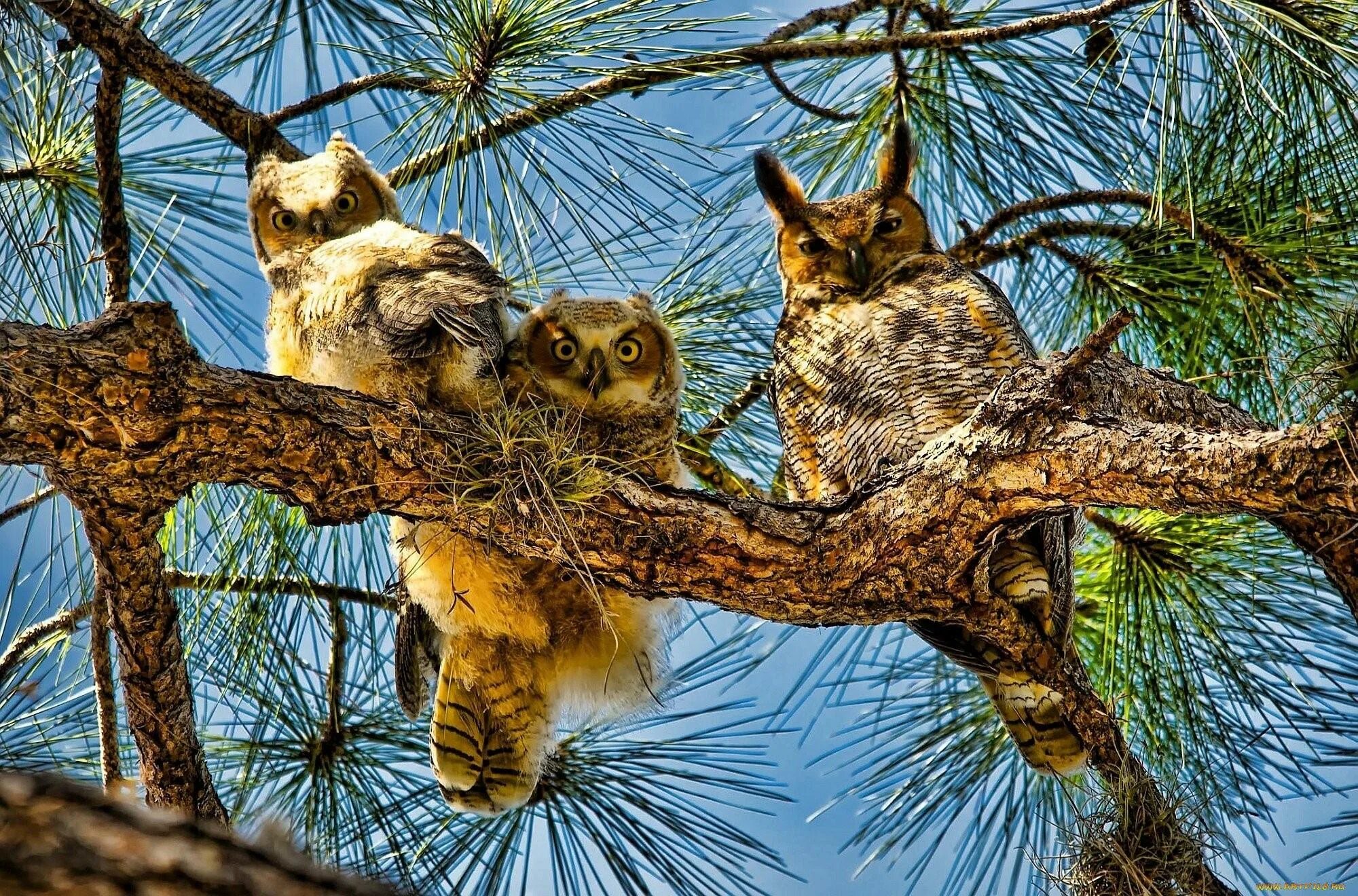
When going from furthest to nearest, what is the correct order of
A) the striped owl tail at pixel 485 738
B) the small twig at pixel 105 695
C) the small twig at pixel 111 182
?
the striped owl tail at pixel 485 738
the small twig at pixel 111 182
the small twig at pixel 105 695

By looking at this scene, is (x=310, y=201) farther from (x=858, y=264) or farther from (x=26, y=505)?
(x=858, y=264)

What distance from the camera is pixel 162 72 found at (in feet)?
5.67

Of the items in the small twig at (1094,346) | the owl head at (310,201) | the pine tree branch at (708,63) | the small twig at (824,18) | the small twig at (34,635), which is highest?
the small twig at (824,18)

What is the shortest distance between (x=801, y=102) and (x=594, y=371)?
0.94 metres

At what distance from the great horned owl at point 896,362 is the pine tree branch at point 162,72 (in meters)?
0.97

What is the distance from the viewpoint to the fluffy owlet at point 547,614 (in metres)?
1.63

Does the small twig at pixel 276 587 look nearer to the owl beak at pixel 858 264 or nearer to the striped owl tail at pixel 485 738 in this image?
the striped owl tail at pixel 485 738

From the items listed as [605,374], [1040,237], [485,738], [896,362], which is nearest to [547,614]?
[485,738]

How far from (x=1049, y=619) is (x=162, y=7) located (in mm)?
1803

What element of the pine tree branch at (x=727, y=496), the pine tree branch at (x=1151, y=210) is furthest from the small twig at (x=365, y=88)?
the pine tree branch at (x=1151, y=210)

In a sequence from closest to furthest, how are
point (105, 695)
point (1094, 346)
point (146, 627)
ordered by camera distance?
point (1094, 346) → point (146, 627) → point (105, 695)

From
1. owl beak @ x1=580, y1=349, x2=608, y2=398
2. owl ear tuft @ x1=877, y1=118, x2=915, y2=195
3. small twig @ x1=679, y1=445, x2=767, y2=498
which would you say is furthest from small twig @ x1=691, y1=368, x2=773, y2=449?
owl beak @ x1=580, y1=349, x2=608, y2=398

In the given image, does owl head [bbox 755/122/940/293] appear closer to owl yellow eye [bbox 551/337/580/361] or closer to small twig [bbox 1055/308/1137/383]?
owl yellow eye [bbox 551/337/580/361]

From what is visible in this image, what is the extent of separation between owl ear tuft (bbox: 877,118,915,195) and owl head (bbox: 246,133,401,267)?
976 mm
